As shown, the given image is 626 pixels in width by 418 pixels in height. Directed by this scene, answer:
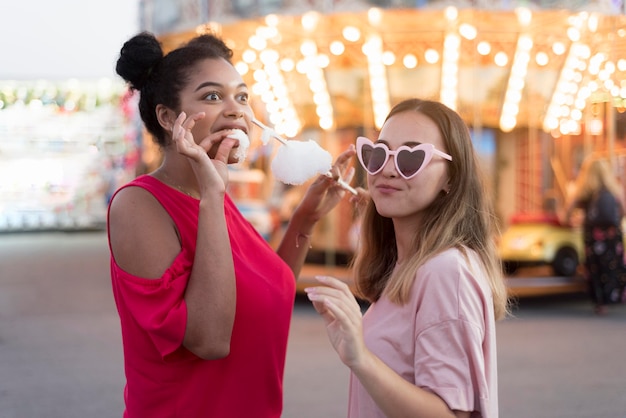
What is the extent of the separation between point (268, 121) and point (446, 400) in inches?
354

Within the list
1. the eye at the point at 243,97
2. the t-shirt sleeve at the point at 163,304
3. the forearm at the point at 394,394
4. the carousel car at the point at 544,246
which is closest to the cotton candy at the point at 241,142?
the eye at the point at 243,97

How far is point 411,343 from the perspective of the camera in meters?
1.61

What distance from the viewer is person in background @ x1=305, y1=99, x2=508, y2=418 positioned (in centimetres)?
148

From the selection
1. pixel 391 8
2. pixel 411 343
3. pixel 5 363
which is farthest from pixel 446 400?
pixel 391 8

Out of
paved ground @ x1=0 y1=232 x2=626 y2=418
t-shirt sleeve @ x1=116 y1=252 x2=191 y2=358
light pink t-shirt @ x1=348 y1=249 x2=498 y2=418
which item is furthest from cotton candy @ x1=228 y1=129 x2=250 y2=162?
paved ground @ x1=0 y1=232 x2=626 y2=418

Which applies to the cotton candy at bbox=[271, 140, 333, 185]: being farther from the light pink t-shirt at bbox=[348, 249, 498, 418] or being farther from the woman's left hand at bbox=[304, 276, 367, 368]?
the woman's left hand at bbox=[304, 276, 367, 368]

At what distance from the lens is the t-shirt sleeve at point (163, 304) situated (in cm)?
175

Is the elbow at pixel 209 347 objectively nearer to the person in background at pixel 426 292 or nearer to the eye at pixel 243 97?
the person in background at pixel 426 292

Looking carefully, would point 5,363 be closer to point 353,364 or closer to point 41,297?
point 41,297

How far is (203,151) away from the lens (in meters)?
1.79

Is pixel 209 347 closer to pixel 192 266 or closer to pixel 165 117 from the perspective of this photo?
pixel 192 266

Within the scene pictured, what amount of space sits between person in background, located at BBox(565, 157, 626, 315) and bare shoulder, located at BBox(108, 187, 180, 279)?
778cm

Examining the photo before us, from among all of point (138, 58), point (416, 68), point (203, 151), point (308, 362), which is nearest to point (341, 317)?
point (203, 151)

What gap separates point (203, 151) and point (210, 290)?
354mm
